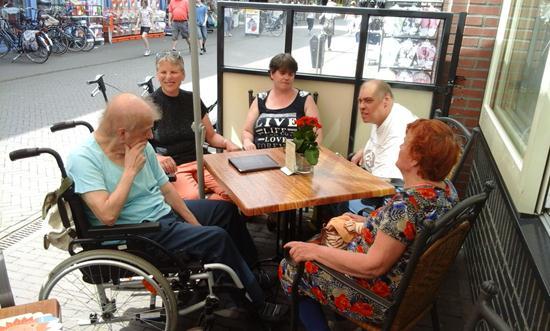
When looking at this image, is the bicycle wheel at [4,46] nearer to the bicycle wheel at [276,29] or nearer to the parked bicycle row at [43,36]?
the parked bicycle row at [43,36]

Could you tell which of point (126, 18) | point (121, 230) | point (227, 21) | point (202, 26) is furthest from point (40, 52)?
point (121, 230)

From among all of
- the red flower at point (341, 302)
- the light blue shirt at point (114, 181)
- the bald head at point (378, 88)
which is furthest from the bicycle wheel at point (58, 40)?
the red flower at point (341, 302)

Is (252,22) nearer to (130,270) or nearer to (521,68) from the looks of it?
(521,68)

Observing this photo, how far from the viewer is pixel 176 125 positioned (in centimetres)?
353

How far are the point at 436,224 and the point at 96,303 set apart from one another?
2.13m

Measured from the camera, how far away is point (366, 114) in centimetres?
305

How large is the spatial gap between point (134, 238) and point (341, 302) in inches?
38.7

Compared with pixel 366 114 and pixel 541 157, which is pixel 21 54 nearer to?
pixel 366 114

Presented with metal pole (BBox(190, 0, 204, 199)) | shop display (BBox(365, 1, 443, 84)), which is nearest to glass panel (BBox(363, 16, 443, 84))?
shop display (BBox(365, 1, 443, 84))

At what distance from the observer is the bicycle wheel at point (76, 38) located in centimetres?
1383

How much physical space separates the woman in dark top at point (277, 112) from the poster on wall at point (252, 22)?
0.67 meters

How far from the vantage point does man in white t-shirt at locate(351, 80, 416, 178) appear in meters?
2.99

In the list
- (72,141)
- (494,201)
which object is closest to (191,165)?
(494,201)

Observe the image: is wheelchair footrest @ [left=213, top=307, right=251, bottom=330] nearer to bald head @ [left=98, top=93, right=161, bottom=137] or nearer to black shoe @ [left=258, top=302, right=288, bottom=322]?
black shoe @ [left=258, top=302, right=288, bottom=322]
